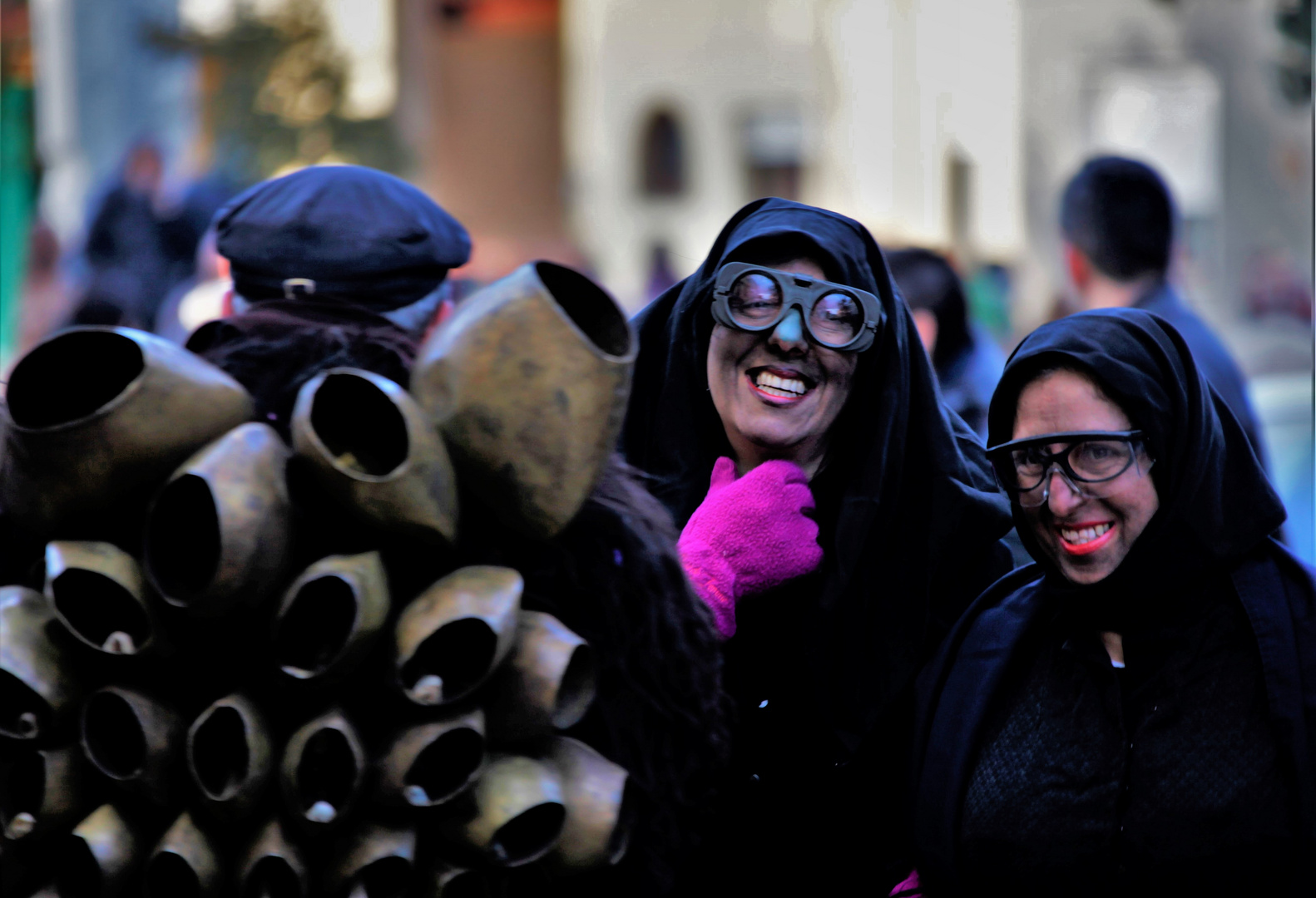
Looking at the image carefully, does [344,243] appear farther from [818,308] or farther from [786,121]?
[786,121]

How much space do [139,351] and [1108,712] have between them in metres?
1.47

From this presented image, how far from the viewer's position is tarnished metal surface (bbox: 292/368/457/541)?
4.21 feet

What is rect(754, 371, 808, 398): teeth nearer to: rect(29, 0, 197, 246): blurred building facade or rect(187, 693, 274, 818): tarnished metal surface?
rect(187, 693, 274, 818): tarnished metal surface

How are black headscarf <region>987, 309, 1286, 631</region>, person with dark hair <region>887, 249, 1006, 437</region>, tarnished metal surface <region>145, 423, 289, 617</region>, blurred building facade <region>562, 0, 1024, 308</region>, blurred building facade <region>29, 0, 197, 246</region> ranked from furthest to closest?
blurred building facade <region>562, 0, 1024, 308</region> → blurred building facade <region>29, 0, 197, 246</region> → person with dark hair <region>887, 249, 1006, 437</region> → black headscarf <region>987, 309, 1286, 631</region> → tarnished metal surface <region>145, 423, 289, 617</region>

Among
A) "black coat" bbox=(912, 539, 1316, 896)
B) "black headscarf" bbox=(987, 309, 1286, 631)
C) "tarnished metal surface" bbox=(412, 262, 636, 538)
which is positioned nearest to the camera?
"tarnished metal surface" bbox=(412, 262, 636, 538)

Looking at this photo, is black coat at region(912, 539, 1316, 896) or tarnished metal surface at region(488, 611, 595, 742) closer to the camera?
tarnished metal surface at region(488, 611, 595, 742)

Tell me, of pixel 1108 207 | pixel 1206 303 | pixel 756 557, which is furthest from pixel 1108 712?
pixel 1206 303

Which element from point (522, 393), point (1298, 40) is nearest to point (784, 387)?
point (522, 393)

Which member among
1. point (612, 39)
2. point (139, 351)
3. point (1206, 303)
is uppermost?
point (612, 39)

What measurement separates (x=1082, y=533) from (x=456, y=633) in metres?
1.16

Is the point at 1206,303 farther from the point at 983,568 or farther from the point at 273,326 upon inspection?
the point at 273,326

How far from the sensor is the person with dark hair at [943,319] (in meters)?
4.55

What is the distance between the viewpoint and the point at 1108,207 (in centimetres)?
439

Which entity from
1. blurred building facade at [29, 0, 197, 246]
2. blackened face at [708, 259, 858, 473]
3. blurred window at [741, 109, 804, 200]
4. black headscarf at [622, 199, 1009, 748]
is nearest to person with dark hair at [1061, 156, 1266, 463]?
black headscarf at [622, 199, 1009, 748]
